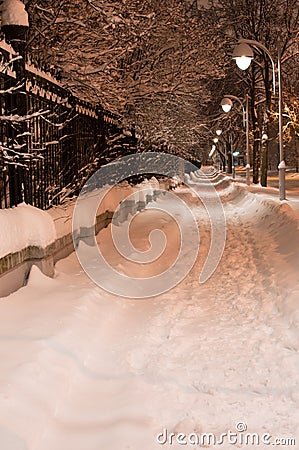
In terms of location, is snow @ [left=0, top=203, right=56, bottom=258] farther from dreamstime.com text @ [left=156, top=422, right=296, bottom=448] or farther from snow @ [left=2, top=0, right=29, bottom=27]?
dreamstime.com text @ [left=156, top=422, right=296, bottom=448]

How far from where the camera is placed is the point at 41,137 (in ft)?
28.2

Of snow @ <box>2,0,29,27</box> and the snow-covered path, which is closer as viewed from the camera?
the snow-covered path

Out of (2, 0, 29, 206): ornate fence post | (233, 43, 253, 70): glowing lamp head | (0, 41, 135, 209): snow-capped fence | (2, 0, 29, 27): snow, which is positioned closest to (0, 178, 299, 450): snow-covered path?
(2, 0, 29, 206): ornate fence post

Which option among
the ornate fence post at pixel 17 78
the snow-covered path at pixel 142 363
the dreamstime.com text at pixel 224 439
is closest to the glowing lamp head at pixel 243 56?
the snow-covered path at pixel 142 363

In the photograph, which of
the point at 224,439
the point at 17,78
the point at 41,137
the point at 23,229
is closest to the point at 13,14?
the point at 17,78

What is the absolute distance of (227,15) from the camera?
29906mm

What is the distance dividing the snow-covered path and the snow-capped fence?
1.29 metres

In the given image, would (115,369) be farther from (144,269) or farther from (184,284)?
(144,269)

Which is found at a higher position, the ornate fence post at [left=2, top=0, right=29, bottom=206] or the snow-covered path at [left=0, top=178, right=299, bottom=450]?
the ornate fence post at [left=2, top=0, right=29, bottom=206]

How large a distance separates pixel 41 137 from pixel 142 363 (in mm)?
4395

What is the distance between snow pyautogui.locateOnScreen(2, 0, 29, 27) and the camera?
287 inches

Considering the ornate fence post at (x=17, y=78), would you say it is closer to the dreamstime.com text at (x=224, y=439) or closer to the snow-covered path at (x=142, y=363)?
the snow-covered path at (x=142, y=363)

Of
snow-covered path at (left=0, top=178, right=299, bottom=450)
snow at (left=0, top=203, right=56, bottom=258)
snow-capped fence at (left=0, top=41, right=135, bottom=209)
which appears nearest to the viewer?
snow-covered path at (left=0, top=178, right=299, bottom=450)

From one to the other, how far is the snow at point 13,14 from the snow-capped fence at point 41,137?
469 mm
